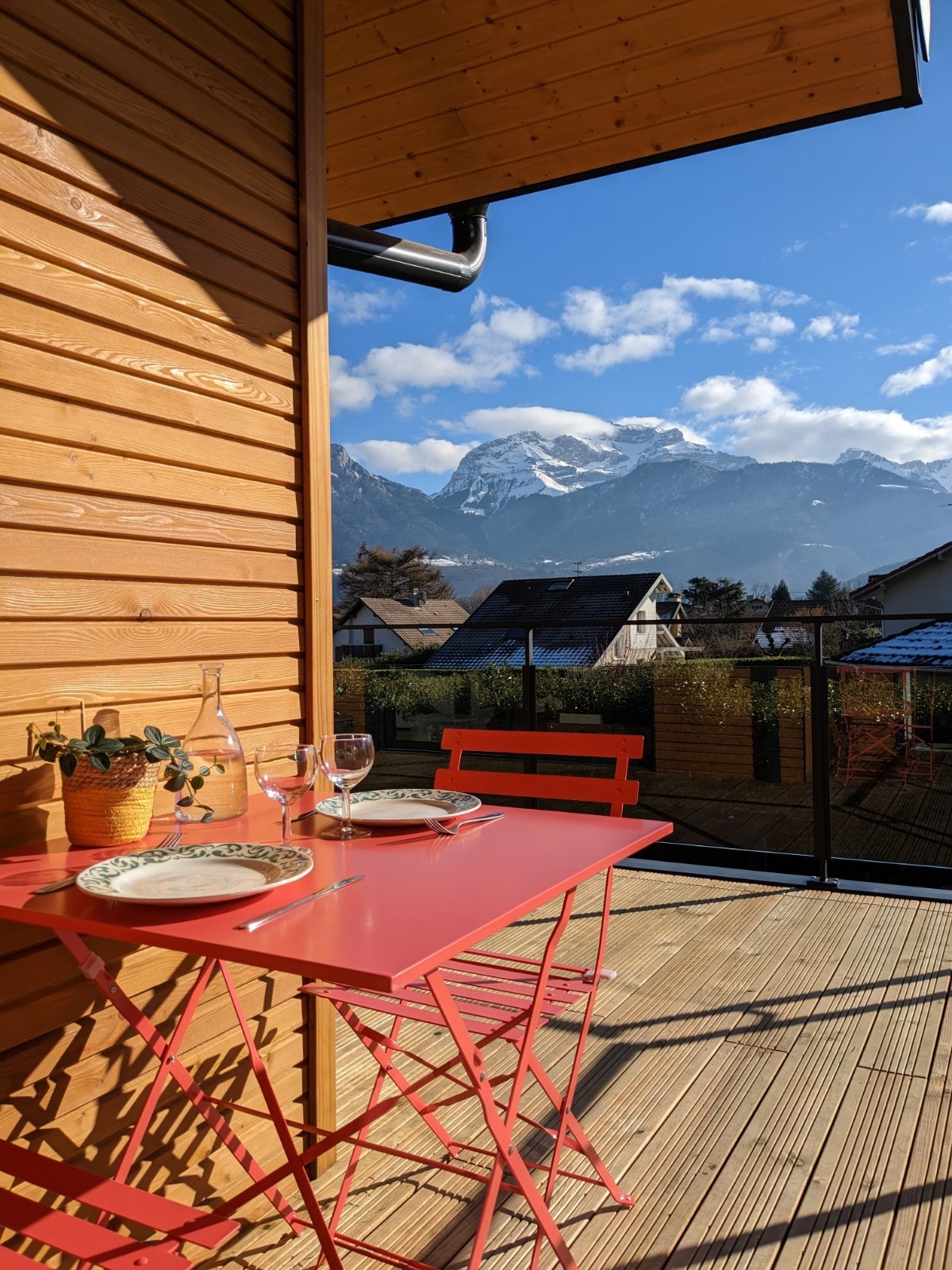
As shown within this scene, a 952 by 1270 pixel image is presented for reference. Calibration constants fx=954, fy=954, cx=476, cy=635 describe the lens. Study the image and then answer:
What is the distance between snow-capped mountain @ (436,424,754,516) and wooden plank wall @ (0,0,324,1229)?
11023 cm

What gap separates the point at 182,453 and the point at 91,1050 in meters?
1.08

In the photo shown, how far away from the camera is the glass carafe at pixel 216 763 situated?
1605 millimetres

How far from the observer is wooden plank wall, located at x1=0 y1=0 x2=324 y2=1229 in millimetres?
1516

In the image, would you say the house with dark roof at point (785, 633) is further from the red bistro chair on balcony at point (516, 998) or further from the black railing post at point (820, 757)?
the red bistro chair on balcony at point (516, 998)

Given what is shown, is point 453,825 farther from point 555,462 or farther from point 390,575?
point 555,462

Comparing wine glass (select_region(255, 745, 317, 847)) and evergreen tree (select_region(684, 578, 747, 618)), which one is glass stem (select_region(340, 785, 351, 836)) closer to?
wine glass (select_region(255, 745, 317, 847))

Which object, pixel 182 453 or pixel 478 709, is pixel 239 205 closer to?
pixel 182 453

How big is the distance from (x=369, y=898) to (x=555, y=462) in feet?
405

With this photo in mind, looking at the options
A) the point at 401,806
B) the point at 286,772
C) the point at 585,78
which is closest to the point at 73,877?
the point at 286,772

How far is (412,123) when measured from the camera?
2.97m

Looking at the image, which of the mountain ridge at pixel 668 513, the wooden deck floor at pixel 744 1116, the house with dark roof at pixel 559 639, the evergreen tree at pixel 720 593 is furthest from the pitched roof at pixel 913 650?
the mountain ridge at pixel 668 513

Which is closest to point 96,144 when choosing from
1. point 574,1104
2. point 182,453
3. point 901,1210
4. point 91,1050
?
point 182,453

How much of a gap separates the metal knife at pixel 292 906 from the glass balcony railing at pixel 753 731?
324cm

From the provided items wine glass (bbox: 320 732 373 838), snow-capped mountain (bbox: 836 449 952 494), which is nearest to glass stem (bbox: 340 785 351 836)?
wine glass (bbox: 320 732 373 838)
